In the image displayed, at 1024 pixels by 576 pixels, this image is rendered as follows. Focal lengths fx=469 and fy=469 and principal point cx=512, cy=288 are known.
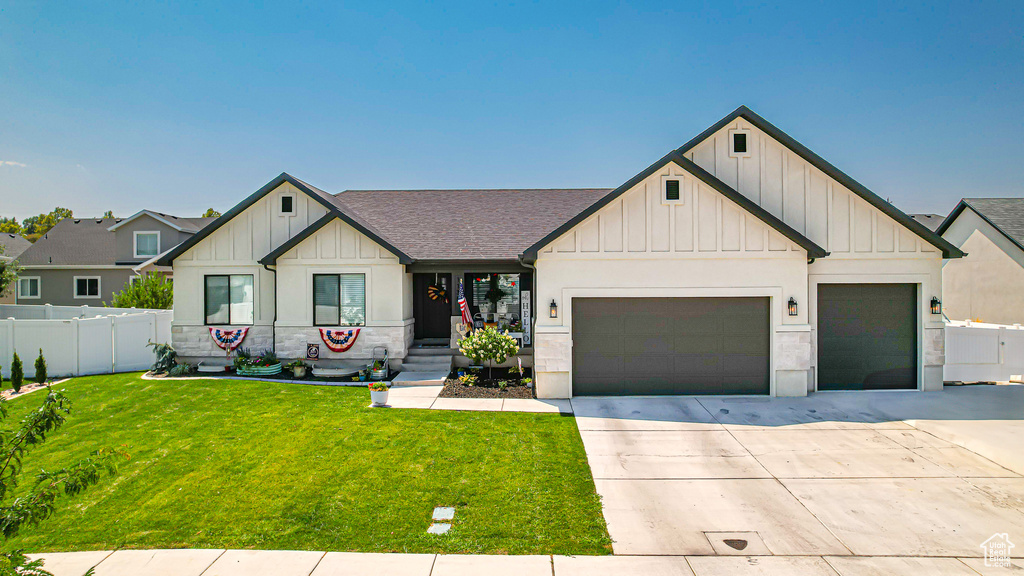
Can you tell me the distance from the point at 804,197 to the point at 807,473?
23.4 feet

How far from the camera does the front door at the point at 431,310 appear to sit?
1578 centimetres

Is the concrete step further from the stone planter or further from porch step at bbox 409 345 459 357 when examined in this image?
the stone planter

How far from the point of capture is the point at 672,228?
34.1 ft

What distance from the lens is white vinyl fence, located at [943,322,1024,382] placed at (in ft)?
38.6

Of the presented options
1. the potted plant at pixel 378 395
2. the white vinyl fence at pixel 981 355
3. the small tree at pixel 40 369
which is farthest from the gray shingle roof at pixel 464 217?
the white vinyl fence at pixel 981 355

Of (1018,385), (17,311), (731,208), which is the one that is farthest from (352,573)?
(17,311)

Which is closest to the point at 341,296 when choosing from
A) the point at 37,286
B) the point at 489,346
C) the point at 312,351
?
the point at 312,351

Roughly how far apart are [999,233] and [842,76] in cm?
927

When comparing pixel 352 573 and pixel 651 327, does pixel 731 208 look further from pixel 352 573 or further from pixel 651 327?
pixel 352 573

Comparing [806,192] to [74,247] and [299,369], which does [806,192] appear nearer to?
[299,369]

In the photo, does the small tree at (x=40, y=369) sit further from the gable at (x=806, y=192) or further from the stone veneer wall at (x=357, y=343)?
the gable at (x=806, y=192)

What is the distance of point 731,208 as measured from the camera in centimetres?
1038

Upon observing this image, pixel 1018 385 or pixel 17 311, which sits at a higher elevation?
pixel 17 311

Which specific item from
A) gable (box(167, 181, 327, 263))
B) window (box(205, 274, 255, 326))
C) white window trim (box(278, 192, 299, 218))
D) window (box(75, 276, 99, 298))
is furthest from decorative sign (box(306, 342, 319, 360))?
window (box(75, 276, 99, 298))
